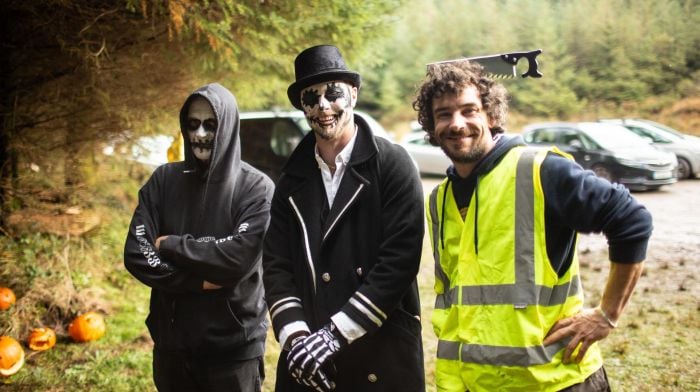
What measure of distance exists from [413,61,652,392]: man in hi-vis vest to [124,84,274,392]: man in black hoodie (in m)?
1.01

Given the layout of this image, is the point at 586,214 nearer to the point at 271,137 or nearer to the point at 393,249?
the point at 393,249

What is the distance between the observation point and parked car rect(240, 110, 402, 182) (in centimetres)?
913

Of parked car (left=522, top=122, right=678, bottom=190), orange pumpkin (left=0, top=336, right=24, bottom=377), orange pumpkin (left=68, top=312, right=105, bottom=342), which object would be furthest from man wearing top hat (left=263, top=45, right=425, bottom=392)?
orange pumpkin (left=68, top=312, right=105, bottom=342)

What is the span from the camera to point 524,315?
69.5 inches

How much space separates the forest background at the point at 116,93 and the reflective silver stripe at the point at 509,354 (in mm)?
2548

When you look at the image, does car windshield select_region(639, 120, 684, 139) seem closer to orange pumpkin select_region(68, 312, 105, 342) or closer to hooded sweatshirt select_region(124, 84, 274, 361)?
hooded sweatshirt select_region(124, 84, 274, 361)

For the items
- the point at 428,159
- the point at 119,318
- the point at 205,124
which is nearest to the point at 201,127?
the point at 205,124

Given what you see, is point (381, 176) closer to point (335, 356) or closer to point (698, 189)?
point (335, 356)

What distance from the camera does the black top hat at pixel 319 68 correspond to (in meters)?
2.28

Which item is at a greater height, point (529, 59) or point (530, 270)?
point (529, 59)

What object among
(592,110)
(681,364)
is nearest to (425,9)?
(592,110)

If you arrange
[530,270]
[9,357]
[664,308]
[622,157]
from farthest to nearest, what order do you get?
[622,157]
[664,308]
[9,357]
[530,270]

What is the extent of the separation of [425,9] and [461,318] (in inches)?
694

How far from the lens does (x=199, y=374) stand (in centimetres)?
246
